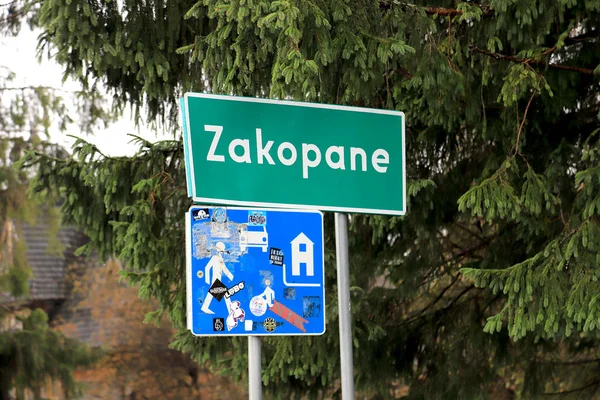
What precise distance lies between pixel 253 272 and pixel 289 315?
18 centimetres

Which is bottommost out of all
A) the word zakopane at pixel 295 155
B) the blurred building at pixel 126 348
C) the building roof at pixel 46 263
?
the blurred building at pixel 126 348

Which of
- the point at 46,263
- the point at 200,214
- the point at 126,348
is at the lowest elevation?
the point at 126,348

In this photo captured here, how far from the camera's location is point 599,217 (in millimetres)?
6215

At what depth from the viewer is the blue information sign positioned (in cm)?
329

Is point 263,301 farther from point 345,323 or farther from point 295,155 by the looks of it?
point 295,155

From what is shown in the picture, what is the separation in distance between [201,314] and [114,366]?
19.5 metres

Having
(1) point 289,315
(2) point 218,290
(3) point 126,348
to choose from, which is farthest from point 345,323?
(3) point 126,348

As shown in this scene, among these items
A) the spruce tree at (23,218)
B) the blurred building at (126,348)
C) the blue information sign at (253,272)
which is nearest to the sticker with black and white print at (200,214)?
the blue information sign at (253,272)

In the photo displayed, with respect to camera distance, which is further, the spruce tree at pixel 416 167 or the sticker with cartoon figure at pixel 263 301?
the spruce tree at pixel 416 167

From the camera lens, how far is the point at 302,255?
344 centimetres

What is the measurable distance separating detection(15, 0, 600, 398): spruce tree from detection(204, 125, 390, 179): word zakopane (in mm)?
1362

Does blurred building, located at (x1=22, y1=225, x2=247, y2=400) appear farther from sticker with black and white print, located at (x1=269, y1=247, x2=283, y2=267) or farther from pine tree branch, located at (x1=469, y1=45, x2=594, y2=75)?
sticker with black and white print, located at (x1=269, y1=247, x2=283, y2=267)

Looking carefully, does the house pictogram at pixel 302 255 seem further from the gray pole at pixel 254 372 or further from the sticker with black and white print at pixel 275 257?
the gray pole at pixel 254 372

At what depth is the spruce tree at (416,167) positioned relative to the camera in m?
5.82
